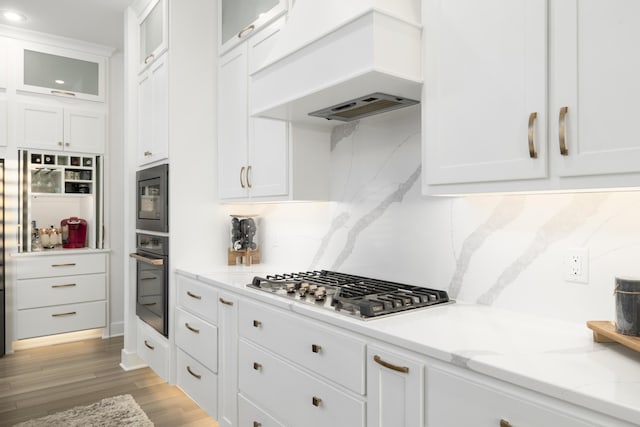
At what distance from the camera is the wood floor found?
106 inches

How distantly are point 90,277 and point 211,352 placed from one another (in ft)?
7.80

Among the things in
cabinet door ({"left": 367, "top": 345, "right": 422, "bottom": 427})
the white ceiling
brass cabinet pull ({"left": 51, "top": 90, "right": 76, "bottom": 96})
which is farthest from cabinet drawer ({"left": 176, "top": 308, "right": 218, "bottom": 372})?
brass cabinet pull ({"left": 51, "top": 90, "right": 76, "bottom": 96})

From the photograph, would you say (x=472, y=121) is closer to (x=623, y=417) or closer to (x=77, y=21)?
(x=623, y=417)

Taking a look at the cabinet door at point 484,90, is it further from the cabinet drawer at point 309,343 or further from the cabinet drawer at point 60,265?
the cabinet drawer at point 60,265

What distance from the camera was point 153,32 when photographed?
328 cm

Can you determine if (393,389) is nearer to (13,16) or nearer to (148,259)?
(148,259)

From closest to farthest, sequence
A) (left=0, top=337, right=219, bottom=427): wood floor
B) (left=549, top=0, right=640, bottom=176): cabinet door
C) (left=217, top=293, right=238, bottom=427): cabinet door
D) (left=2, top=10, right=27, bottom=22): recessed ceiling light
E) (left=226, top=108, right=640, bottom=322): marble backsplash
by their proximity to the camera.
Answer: (left=549, top=0, right=640, bottom=176): cabinet door
(left=226, top=108, right=640, bottom=322): marble backsplash
(left=217, top=293, right=238, bottom=427): cabinet door
(left=0, top=337, right=219, bottom=427): wood floor
(left=2, top=10, right=27, bottom=22): recessed ceiling light

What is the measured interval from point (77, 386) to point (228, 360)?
1.56 metres

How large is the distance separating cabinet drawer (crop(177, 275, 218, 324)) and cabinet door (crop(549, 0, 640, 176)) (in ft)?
6.13

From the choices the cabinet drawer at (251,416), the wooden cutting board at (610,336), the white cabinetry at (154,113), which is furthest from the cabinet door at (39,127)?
the wooden cutting board at (610,336)

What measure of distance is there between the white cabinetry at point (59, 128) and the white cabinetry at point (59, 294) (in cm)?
104

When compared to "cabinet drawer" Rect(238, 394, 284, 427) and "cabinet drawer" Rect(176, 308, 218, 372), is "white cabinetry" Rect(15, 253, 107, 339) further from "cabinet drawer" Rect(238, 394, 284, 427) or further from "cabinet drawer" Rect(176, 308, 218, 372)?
"cabinet drawer" Rect(238, 394, 284, 427)

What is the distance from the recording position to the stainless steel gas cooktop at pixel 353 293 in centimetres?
161

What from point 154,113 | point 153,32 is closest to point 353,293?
point 154,113
